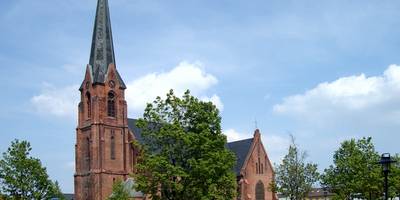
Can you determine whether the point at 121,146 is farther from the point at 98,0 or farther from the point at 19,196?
the point at 19,196

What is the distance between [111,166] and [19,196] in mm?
36826

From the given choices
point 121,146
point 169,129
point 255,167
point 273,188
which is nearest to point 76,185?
point 121,146

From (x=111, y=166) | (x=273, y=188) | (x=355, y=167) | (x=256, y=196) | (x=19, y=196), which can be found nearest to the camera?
(x=19, y=196)

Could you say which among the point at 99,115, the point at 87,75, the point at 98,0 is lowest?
the point at 99,115

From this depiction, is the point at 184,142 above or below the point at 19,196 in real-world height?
above

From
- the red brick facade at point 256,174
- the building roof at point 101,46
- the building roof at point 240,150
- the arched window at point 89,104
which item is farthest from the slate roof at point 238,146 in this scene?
the arched window at point 89,104

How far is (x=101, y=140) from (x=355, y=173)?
39.7 m

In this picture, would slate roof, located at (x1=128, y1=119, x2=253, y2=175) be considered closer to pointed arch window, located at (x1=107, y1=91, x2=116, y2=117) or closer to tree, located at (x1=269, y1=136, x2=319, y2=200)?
pointed arch window, located at (x1=107, y1=91, x2=116, y2=117)

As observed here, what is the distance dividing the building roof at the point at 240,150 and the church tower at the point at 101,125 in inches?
656

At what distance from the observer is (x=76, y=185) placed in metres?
79.4

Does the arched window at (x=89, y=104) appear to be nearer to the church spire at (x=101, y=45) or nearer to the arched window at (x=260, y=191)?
the church spire at (x=101, y=45)

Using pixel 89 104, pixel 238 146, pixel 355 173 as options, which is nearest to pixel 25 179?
pixel 355 173

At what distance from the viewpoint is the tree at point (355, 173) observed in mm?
48656

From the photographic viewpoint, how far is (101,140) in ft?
256
